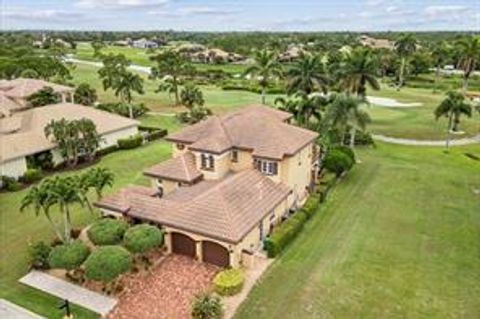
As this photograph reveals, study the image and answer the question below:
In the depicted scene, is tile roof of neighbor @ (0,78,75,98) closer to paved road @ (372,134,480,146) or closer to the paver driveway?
paved road @ (372,134,480,146)

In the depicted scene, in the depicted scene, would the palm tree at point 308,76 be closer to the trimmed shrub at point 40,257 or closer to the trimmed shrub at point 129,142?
the trimmed shrub at point 129,142

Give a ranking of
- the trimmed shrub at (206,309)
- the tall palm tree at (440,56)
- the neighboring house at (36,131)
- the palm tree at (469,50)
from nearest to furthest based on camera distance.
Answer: the trimmed shrub at (206,309), the neighboring house at (36,131), the palm tree at (469,50), the tall palm tree at (440,56)

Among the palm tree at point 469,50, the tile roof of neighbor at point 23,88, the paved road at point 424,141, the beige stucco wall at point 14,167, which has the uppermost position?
the palm tree at point 469,50

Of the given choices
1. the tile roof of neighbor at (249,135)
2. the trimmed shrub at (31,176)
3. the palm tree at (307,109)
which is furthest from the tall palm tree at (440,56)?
the trimmed shrub at (31,176)

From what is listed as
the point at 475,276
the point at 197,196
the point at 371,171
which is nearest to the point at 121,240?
the point at 197,196

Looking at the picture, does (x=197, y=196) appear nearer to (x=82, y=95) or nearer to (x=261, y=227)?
(x=261, y=227)

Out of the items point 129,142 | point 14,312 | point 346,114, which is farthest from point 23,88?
point 14,312

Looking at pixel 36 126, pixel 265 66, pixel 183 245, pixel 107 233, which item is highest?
pixel 265 66

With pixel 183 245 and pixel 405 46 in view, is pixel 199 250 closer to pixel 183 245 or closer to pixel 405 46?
pixel 183 245
